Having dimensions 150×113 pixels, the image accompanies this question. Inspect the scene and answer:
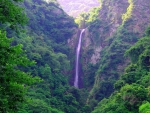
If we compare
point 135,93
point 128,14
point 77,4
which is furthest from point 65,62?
point 77,4

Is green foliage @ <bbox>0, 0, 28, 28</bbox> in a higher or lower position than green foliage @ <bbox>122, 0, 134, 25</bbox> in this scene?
lower

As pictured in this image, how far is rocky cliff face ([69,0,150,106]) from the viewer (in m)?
37.1

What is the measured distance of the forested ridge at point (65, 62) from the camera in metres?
8.16

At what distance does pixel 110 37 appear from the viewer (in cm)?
4425

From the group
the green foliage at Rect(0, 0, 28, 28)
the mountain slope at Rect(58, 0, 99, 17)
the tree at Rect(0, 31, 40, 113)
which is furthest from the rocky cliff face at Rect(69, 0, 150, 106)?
the mountain slope at Rect(58, 0, 99, 17)

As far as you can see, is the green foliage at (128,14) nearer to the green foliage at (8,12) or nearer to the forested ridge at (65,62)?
the forested ridge at (65,62)

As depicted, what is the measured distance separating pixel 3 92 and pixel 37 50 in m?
23.3

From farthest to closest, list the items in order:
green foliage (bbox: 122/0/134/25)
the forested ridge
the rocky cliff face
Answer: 1. green foliage (bbox: 122/0/134/25)
2. the rocky cliff face
3. the forested ridge

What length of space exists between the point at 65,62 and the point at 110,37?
38.9ft

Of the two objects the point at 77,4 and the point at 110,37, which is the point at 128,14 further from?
the point at 77,4

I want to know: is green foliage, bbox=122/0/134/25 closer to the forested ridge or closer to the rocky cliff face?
the rocky cliff face

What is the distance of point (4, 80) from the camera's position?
768 centimetres

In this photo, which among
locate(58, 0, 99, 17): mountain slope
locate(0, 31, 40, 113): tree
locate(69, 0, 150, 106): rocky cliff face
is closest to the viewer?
locate(0, 31, 40, 113): tree

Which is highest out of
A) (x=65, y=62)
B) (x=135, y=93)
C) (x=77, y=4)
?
(x=77, y=4)
